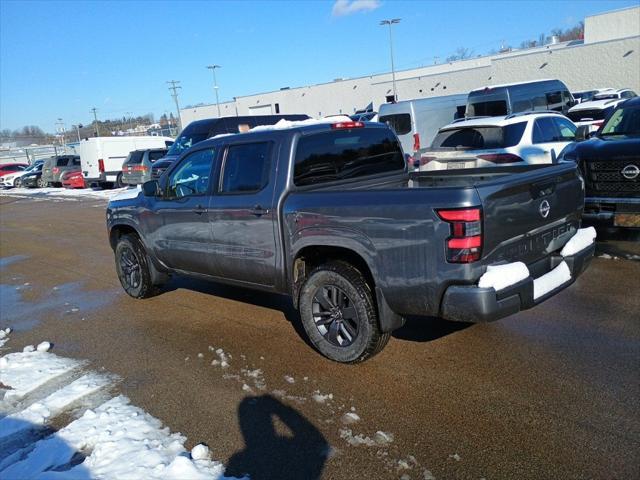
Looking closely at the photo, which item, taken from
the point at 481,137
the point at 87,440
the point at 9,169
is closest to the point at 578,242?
the point at 87,440

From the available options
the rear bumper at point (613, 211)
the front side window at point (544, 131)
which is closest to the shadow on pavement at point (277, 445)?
the rear bumper at point (613, 211)

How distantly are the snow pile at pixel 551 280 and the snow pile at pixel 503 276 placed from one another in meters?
0.23

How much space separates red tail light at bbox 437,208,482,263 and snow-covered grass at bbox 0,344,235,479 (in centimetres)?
194

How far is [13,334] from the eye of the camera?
5.98 m

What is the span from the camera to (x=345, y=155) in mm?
5023

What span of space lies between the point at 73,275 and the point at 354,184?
570 centimetres

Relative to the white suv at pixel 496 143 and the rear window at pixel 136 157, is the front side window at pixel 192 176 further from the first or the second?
the rear window at pixel 136 157

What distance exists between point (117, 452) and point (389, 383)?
6.22 ft

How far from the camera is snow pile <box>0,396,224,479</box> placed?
3.11 metres

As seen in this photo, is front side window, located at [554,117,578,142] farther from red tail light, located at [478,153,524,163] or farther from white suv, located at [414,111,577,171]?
red tail light, located at [478,153,524,163]

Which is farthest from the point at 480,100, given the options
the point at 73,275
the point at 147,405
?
the point at 147,405

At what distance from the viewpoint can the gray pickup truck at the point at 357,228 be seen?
11.8ft

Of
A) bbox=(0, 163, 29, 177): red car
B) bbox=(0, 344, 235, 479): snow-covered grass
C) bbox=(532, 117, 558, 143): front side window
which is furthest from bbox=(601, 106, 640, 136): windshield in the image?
bbox=(0, 163, 29, 177): red car

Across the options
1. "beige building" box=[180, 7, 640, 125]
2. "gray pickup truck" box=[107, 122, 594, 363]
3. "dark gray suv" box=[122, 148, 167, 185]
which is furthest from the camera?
"beige building" box=[180, 7, 640, 125]
